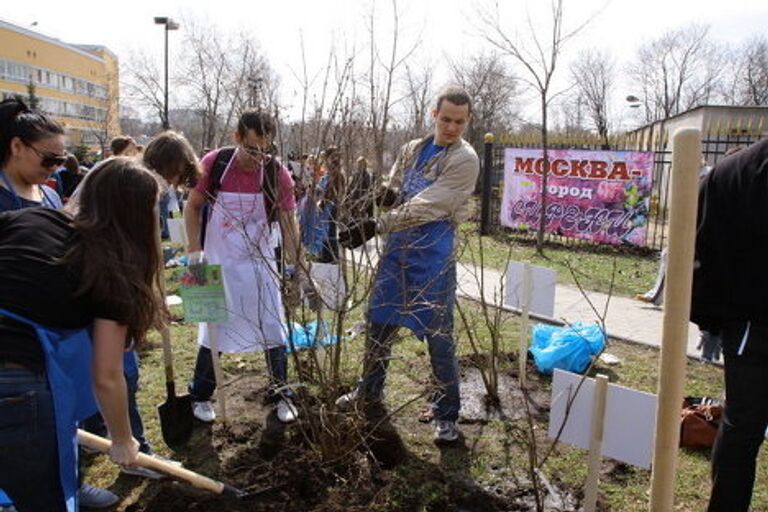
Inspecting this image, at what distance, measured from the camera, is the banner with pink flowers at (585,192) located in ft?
33.5

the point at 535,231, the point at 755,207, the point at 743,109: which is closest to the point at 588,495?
the point at 755,207

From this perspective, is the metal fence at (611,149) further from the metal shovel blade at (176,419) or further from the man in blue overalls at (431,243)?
the metal shovel blade at (176,419)

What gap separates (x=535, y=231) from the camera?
11.9 meters

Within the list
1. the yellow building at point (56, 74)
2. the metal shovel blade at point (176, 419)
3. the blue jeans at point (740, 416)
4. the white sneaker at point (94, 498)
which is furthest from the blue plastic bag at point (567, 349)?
the yellow building at point (56, 74)

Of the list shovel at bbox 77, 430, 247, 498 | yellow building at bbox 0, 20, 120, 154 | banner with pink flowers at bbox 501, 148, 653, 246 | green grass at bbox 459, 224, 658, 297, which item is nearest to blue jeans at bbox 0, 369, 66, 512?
shovel at bbox 77, 430, 247, 498

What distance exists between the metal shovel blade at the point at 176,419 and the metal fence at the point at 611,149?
757 cm

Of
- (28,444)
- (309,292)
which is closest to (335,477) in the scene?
(309,292)

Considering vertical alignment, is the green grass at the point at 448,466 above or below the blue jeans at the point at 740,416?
below

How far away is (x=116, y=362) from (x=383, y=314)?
1.66 meters

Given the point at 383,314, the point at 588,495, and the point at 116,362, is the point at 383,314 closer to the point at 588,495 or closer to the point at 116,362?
the point at 588,495

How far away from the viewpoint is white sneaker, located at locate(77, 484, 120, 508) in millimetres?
2641

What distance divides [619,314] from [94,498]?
17.7 ft

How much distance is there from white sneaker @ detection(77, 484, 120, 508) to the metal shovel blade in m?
0.48

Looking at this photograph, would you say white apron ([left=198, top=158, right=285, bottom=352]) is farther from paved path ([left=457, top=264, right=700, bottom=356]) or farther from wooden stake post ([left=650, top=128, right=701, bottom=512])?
wooden stake post ([left=650, top=128, right=701, bottom=512])
